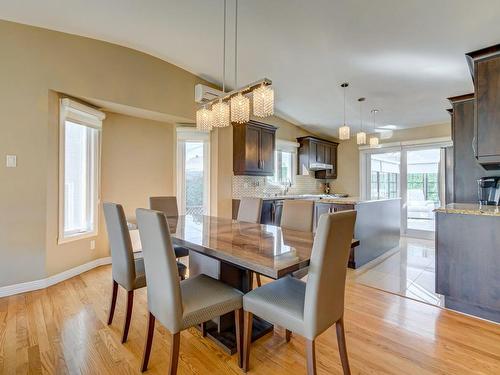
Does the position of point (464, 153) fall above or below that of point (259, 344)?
above

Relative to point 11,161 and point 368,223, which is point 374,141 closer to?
point 368,223

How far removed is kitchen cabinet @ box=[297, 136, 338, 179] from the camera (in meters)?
6.28

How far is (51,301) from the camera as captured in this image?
258 centimetres

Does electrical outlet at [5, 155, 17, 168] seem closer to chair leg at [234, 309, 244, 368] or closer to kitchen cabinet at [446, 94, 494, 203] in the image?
chair leg at [234, 309, 244, 368]

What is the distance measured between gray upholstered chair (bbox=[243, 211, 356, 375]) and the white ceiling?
2209mm

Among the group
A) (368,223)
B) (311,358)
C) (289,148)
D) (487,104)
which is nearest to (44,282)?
(311,358)

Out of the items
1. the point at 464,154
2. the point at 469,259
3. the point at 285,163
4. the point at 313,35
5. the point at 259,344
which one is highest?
the point at 313,35

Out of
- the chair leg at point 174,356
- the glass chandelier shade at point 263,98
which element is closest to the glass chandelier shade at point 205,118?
the glass chandelier shade at point 263,98

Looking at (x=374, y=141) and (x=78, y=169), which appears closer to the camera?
(x=78, y=169)

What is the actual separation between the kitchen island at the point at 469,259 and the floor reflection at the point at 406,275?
245 millimetres

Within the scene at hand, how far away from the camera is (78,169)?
11.4 feet

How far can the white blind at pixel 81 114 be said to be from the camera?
3111mm

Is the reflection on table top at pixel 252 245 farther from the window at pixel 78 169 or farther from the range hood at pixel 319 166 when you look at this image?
the range hood at pixel 319 166

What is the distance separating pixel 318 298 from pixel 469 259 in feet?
6.42
